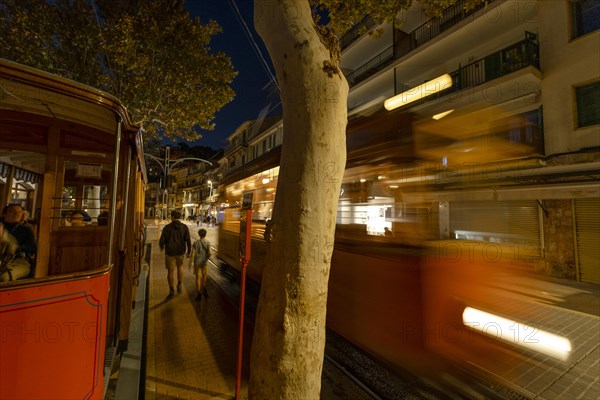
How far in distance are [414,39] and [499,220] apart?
10.7 meters

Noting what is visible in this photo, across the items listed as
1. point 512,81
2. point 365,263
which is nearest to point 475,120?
point 365,263

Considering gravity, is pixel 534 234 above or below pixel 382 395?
above

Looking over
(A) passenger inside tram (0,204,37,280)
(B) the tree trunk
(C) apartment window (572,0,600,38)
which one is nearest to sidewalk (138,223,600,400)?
(B) the tree trunk

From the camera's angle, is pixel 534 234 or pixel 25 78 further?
pixel 534 234

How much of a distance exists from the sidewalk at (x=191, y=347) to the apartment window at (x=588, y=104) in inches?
472

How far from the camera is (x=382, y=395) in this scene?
336 cm

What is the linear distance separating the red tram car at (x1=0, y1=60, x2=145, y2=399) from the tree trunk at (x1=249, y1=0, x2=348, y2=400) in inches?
60.0

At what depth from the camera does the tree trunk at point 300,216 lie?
2383 millimetres

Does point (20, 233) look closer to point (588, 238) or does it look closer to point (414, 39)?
point (588, 238)

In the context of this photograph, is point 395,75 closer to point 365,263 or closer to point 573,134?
point 573,134

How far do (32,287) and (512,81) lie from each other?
13985mm

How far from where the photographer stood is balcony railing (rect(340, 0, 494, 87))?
12.8 metres

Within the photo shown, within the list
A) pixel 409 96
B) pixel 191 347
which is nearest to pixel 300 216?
pixel 409 96

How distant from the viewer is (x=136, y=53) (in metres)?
9.48
